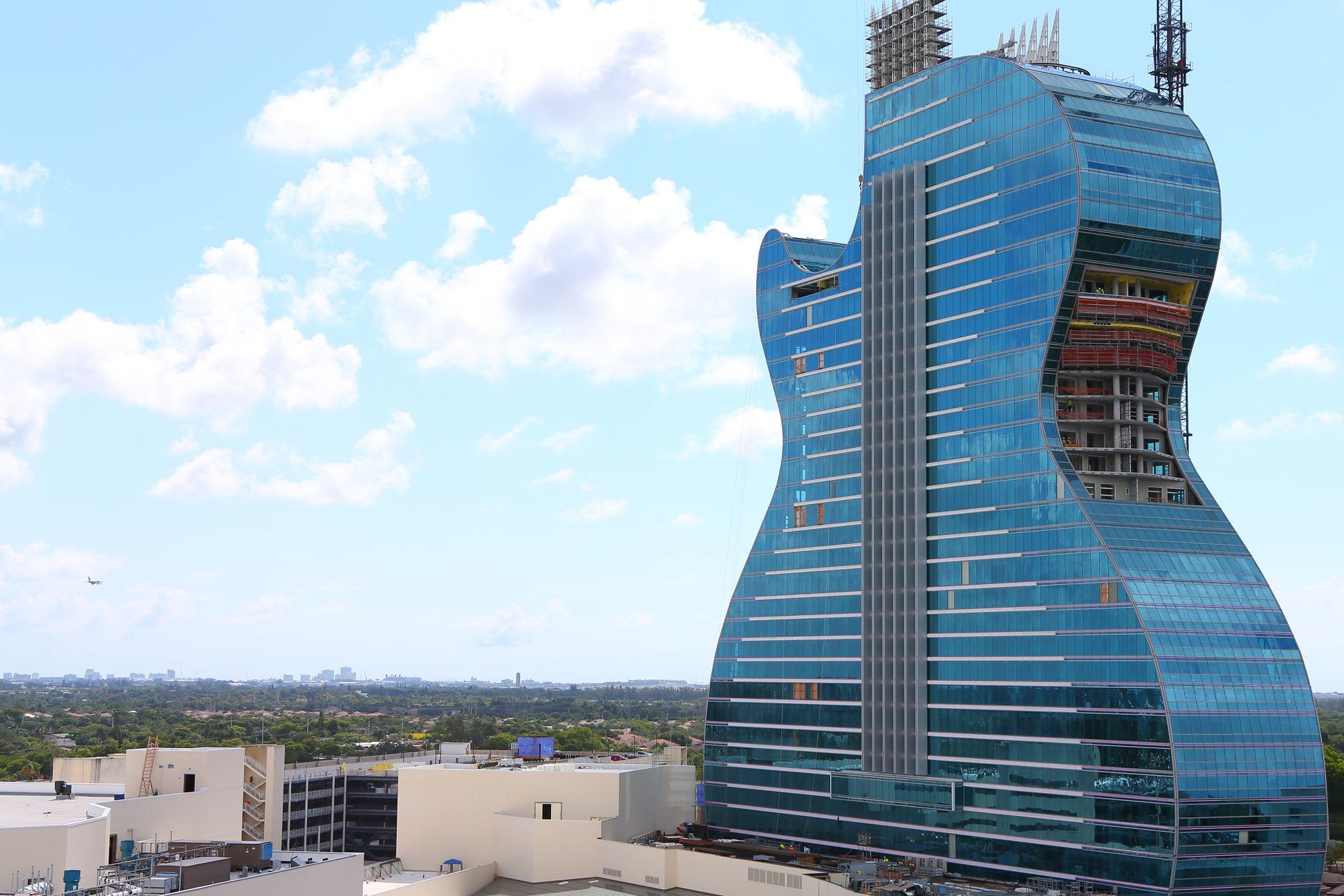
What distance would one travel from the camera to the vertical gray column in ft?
440

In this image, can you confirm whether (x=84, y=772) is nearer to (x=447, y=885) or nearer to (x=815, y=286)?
(x=447, y=885)

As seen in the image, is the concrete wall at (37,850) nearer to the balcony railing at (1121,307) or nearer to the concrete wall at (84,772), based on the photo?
the concrete wall at (84,772)

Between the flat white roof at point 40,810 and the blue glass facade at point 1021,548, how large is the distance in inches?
2795

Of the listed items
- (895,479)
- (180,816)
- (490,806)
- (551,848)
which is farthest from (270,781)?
(895,479)

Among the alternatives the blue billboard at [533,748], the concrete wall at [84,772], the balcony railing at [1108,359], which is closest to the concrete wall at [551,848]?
the blue billboard at [533,748]

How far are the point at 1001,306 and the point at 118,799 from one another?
8385cm

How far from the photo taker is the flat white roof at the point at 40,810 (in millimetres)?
81031

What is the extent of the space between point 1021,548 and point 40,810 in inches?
3153

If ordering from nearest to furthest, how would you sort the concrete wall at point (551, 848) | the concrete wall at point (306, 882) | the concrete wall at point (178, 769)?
the concrete wall at point (306, 882)
the concrete wall at point (178, 769)
the concrete wall at point (551, 848)

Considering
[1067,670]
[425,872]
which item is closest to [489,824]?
[425,872]

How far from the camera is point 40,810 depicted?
9094cm

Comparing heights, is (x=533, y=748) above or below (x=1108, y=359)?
below

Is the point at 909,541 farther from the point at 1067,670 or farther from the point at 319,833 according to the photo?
the point at 319,833

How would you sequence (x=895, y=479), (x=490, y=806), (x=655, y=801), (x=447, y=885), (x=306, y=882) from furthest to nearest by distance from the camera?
(x=655, y=801), (x=490, y=806), (x=895, y=479), (x=447, y=885), (x=306, y=882)
